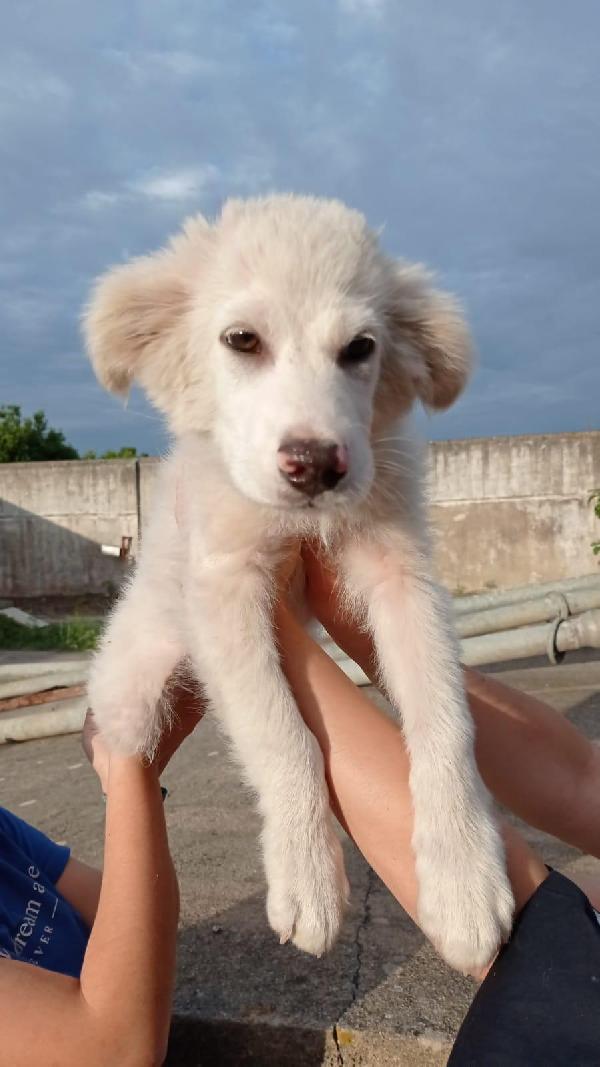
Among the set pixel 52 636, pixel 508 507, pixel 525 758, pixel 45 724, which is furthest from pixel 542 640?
pixel 508 507

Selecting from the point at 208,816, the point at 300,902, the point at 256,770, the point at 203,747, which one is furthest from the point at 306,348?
the point at 203,747

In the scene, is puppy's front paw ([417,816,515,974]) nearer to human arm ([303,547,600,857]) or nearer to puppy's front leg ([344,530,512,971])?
puppy's front leg ([344,530,512,971])

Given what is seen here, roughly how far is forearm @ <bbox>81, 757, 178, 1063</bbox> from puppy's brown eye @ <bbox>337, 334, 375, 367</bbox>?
107 cm

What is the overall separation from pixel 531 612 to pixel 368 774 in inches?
108

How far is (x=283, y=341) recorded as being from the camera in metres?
1.89

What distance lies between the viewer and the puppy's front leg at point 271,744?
1643mm

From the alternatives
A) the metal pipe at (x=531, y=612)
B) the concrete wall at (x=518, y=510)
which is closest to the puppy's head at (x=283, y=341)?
the metal pipe at (x=531, y=612)

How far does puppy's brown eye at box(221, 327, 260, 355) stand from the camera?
1.93 metres

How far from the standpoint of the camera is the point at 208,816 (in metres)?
3.68

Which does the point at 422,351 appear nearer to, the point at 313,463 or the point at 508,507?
the point at 313,463

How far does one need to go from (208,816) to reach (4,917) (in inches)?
70.7

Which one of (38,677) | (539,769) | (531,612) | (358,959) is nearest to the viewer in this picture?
(539,769)

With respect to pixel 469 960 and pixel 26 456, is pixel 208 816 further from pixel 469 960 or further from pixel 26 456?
pixel 26 456

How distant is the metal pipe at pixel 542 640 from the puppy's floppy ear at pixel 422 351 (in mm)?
2002
